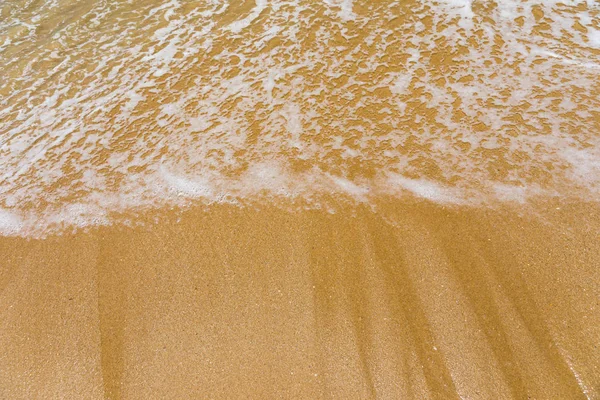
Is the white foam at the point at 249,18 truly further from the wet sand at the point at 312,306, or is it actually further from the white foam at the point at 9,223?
the white foam at the point at 9,223

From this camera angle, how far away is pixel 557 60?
147 inches

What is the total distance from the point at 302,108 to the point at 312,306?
1861mm

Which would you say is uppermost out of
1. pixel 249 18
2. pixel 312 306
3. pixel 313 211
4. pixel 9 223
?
pixel 249 18

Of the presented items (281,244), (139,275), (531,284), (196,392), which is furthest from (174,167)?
(531,284)

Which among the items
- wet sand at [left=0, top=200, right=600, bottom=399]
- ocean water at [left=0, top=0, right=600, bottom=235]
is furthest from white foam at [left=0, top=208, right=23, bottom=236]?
wet sand at [left=0, top=200, right=600, bottom=399]

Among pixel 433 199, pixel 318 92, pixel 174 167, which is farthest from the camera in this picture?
pixel 318 92

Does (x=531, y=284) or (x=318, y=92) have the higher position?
(x=318, y=92)

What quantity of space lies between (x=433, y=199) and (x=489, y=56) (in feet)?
6.44

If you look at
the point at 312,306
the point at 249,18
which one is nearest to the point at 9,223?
the point at 312,306

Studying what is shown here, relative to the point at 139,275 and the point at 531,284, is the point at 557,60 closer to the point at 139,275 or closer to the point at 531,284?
the point at 531,284

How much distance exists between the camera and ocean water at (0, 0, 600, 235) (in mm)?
2982

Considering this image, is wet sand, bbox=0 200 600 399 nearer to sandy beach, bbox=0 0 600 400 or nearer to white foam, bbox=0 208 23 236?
sandy beach, bbox=0 0 600 400

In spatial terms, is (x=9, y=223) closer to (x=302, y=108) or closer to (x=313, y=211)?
(x=313, y=211)

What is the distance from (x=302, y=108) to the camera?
3.56 metres
